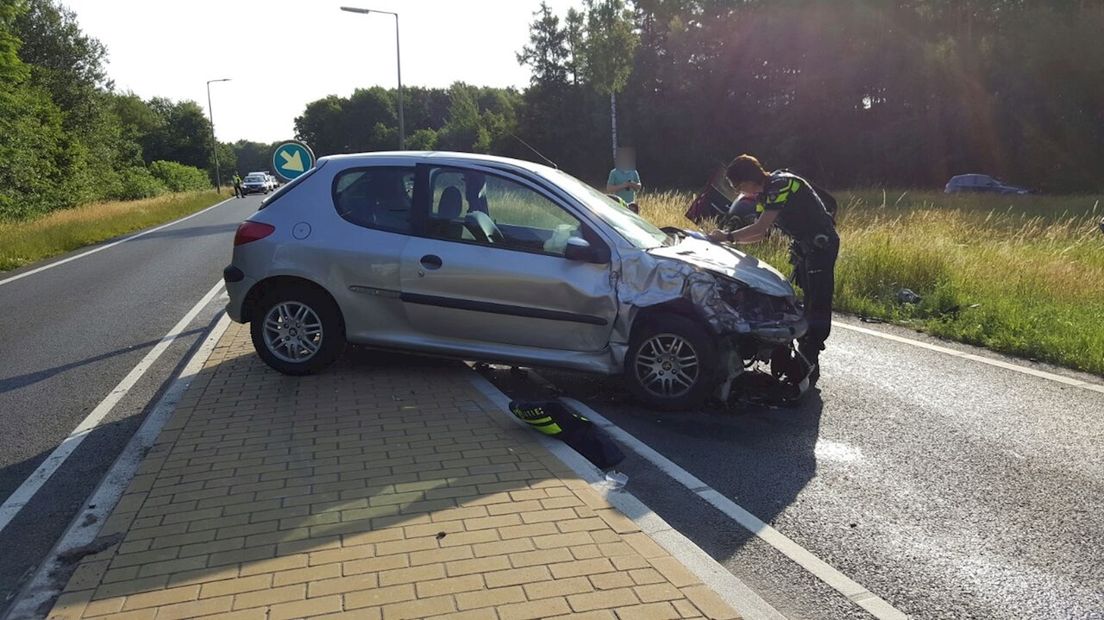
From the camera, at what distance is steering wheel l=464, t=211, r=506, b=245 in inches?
233

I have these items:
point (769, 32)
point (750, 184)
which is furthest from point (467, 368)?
point (769, 32)

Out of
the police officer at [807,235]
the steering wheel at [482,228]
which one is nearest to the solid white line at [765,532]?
the steering wheel at [482,228]

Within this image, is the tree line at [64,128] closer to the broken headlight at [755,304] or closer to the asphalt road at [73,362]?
the asphalt road at [73,362]

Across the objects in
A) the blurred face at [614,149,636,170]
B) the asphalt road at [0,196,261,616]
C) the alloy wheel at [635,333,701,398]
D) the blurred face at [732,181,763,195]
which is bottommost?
the asphalt road at [0,196,261,616]

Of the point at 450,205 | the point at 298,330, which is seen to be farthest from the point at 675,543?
the point at 298,330

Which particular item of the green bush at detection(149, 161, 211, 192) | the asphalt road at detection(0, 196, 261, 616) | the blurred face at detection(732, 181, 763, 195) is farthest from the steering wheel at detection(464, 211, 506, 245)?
the green bush at detection(149, 161, 211, 192)

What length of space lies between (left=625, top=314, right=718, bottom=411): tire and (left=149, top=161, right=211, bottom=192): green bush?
228ft

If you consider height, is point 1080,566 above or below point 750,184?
below

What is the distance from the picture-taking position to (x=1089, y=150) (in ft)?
128

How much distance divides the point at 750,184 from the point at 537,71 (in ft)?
205

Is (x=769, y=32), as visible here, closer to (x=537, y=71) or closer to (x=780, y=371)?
(x=537, y=71)

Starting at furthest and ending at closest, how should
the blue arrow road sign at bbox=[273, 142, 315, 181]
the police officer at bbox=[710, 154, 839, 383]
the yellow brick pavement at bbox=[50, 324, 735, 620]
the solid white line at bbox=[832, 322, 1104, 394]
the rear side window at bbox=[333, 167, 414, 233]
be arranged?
the blue arrow road sign at bbox=[273, 142, 315, 181], the solid white line at bbox=[832, 322, 1104, 394], the police officer at bbox=[710, 154, 839, 383], the rear side window at bbox=[333, 167, 414, 233], the yellow brick pavement at bbox=[50, 324, 735, 620]

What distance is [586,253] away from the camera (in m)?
5.60

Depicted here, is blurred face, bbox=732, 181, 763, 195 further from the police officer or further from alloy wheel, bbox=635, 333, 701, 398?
alloy wheel, bbox=635, 333, 701, 398
